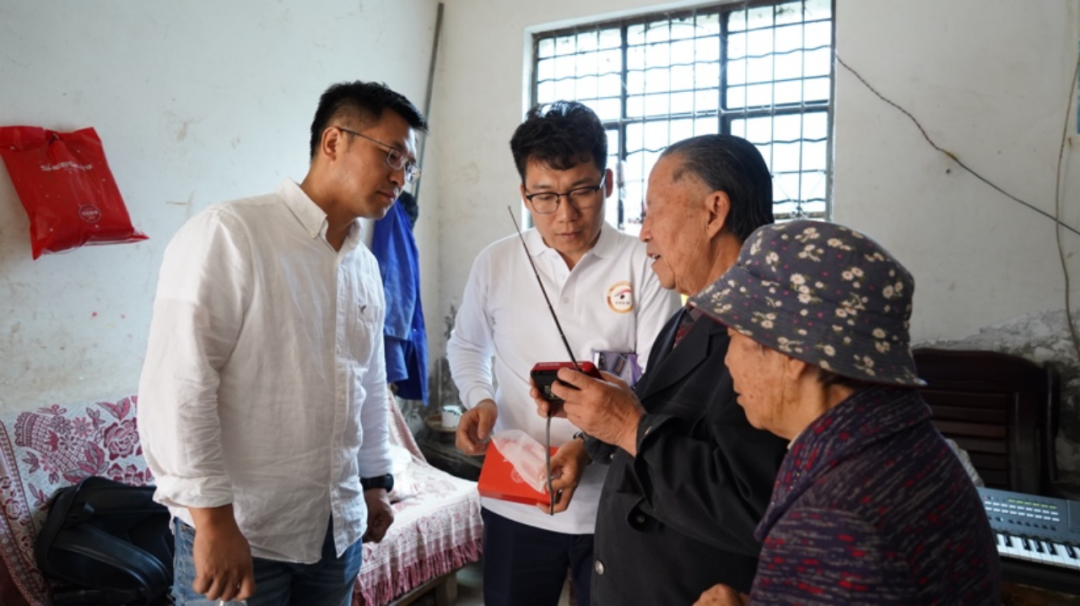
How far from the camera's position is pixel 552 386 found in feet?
3.69

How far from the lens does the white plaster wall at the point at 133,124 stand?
207 cm

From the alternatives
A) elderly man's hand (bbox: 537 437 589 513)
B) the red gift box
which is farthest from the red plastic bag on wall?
elderly man's hand (bbox: 537 437 589 513)

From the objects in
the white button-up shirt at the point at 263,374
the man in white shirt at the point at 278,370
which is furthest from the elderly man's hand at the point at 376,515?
the white button-up shirt at the point at 263,374

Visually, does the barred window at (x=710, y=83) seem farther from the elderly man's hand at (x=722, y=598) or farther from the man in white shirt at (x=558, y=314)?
the elderly man's hand at (x=722, y=598)

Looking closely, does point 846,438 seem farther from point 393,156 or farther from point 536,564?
point 393,156

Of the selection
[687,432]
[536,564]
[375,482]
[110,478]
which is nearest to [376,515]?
[375,482]

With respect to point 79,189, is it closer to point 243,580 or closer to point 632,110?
point 243,580

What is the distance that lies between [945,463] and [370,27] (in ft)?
11.8

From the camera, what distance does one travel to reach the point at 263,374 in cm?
120

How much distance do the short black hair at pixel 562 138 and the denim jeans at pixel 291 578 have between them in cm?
90

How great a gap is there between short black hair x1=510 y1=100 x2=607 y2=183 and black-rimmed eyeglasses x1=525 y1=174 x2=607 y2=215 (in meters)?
0.05

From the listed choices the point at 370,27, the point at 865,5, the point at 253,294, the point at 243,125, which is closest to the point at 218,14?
the point at 243,125

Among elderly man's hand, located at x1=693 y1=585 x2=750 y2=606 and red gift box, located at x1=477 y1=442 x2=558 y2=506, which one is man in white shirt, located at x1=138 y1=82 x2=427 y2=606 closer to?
red gift box, located at x1=477 y1=442 x2=558 y2=506

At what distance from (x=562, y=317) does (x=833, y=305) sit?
825 millimetres
